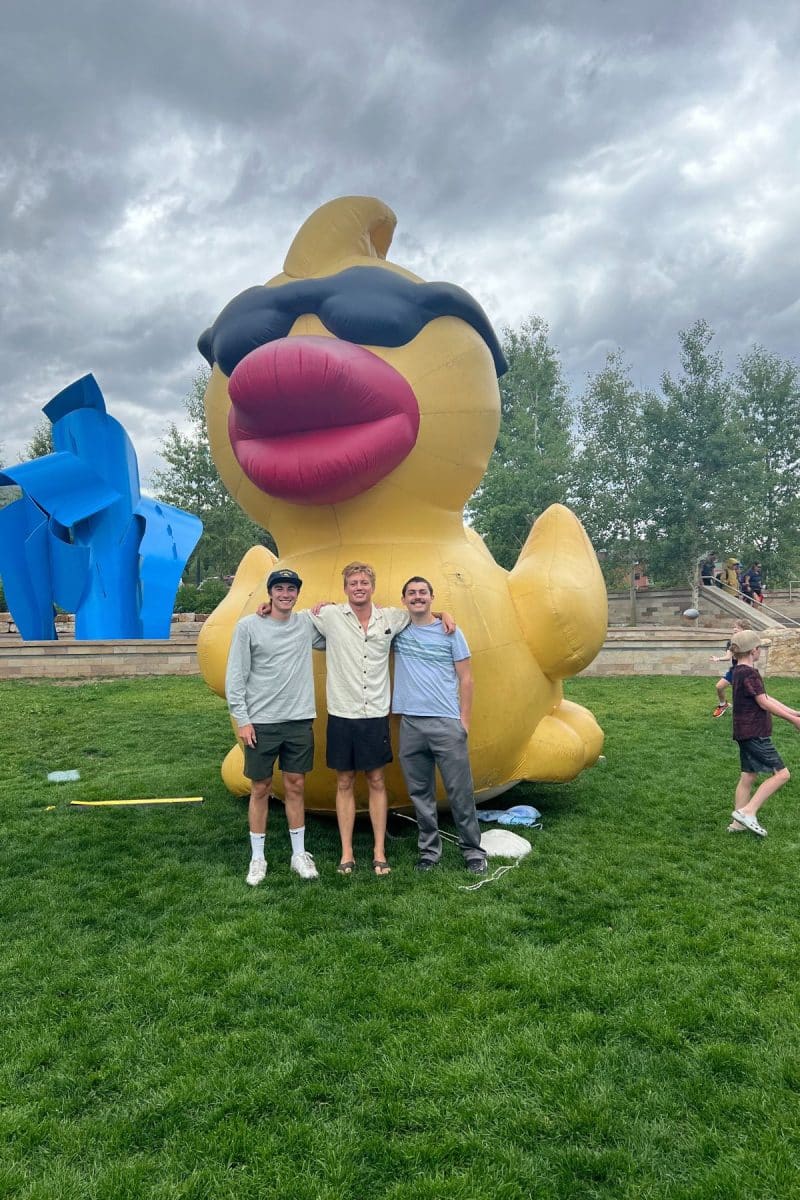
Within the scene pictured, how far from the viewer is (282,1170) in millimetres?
1826

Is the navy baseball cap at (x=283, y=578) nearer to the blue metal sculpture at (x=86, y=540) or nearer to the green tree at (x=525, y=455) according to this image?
the blue metal sculpture at (x=86, y=540)

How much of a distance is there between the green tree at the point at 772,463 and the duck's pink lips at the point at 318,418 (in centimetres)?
2217

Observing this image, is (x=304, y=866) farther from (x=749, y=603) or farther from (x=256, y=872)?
(x=749, y=603)

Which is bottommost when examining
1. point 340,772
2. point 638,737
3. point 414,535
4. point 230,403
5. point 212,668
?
point 638,737

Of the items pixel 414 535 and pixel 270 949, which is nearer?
pixel 270 949

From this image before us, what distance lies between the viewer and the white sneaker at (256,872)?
367cm

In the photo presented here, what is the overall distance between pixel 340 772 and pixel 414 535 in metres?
1.52

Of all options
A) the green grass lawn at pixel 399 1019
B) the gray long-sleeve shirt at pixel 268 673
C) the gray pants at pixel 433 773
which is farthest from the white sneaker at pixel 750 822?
the gray long-sleeve shirt at pixel 268 673

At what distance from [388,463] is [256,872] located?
2.35 m

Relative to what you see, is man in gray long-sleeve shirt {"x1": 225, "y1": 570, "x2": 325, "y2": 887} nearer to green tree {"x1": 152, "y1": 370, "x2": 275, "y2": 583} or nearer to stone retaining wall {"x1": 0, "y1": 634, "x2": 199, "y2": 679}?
stone retaining wall {"x1": 0, "y1": 634, "x2": 199, "y2": 679}

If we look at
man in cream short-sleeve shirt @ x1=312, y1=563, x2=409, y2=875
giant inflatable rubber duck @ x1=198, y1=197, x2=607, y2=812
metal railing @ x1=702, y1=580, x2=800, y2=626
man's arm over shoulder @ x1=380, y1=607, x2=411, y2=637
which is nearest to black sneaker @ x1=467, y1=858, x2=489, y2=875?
man in cream short-sleeve shirt @ x1=312, y1=563, x2=409, y2=875

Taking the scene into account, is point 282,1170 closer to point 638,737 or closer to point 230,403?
point 230,403

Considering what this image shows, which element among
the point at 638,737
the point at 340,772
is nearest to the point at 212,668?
the point at 340,772

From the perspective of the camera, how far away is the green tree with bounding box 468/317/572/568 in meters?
24.5
